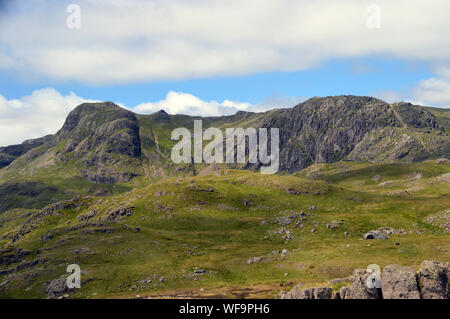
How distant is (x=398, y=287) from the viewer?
55.4m

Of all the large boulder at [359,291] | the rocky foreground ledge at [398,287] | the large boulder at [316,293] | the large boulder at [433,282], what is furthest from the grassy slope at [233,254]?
the large boulder at [433,282]

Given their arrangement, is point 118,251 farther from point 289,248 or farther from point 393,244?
point 393,244

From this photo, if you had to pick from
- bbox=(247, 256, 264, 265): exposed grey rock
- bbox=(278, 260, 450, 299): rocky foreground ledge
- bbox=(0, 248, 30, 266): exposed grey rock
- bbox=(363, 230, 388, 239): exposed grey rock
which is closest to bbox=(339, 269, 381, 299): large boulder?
bbox=(278, 260, 450, 299): rocky foreground ledge

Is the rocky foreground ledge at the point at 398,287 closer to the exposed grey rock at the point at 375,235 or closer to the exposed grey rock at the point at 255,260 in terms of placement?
the exposed grey rock at the point at 255,260

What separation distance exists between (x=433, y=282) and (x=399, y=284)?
559cm

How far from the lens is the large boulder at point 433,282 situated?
181 feet

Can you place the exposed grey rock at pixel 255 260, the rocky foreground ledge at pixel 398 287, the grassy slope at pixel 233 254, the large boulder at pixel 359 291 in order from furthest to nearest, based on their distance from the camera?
1. the exposed grey rock at pixel 255 260
2. the grassy slope at pixel 233 254
3. the large boulder at pixel 359 291
4. the rocky foreground ledge at pixel 398 287

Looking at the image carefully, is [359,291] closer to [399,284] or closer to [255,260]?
[399,284]

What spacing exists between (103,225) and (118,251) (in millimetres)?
37663

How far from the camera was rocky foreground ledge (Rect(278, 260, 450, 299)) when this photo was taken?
55.2 meters
